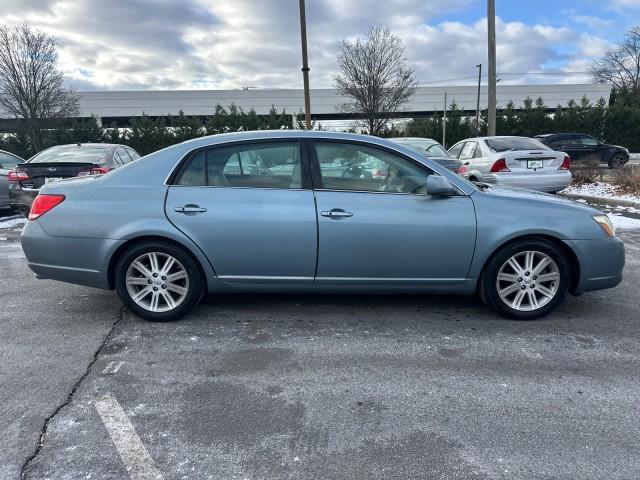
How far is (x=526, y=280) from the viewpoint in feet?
13.3

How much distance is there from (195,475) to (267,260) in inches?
77.4

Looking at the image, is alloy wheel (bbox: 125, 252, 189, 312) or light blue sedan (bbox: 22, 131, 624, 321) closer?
light blue sedan (bbox: 22, 131, 624, 321)

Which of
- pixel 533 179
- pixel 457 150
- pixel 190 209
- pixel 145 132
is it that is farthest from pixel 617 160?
pixel 145 132

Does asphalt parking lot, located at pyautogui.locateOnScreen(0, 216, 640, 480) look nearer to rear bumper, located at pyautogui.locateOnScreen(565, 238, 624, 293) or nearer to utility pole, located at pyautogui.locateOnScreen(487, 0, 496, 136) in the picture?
rear bumper, located at pyautogui.locateOnScreen(565, 238, 624, 293)

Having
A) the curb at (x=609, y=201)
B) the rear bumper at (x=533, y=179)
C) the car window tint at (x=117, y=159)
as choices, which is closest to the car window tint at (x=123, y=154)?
the car window tint at (x=117, y=159)

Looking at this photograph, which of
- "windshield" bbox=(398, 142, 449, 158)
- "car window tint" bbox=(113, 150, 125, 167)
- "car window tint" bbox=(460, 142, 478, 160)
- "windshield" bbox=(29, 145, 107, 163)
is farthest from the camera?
"car window tint" bbox=(460, 142, 478, 160)

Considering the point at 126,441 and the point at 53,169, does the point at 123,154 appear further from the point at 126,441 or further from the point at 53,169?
the point at 126,441

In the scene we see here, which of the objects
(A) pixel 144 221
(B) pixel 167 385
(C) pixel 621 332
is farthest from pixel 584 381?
(A) pixel 144 221

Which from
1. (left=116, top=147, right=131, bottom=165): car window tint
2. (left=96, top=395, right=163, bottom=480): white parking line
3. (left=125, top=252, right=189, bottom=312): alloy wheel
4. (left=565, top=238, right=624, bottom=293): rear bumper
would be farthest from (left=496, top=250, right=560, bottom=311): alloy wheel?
(left=116, top=147, right=131, bottom=165): car window tint

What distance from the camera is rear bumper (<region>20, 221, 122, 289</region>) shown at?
399 cm

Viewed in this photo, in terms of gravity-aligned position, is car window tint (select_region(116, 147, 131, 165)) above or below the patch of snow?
above

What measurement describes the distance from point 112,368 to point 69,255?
1241 mm

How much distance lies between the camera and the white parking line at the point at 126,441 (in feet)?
7.45

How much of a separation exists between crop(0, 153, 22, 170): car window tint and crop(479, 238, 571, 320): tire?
10.0 m
